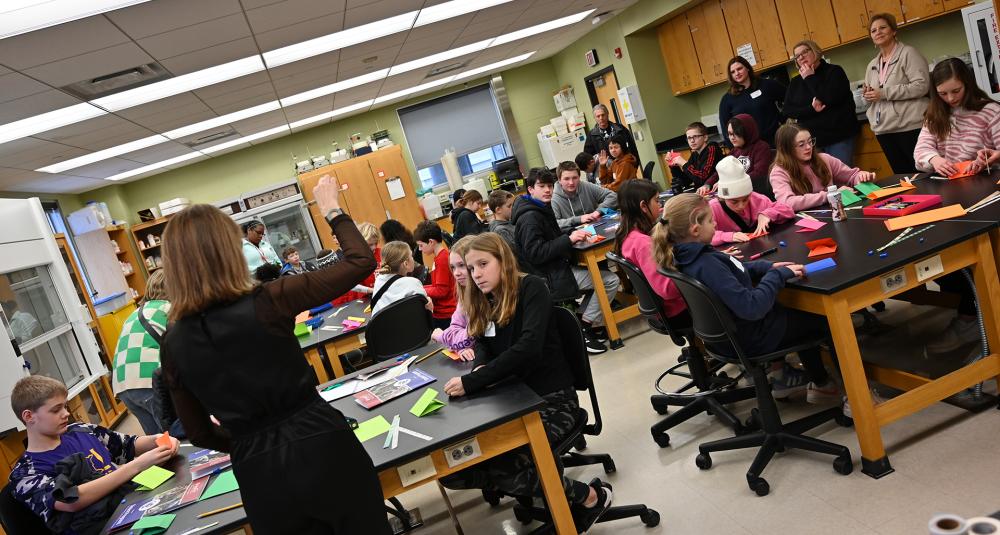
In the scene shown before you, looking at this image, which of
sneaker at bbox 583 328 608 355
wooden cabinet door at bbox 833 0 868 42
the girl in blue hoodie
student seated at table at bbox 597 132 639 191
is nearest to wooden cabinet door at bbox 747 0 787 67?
wooden cabinet door at bbox 833 0 868 42

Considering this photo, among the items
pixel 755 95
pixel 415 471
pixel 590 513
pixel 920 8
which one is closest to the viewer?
pixel 415 471

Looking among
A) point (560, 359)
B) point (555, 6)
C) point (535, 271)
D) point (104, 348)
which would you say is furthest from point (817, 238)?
point (104, 348)

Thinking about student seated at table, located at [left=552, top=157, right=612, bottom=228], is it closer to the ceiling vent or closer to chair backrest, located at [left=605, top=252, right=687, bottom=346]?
chair backrest, located at [left=605, top=252, right=687, bottom=346]

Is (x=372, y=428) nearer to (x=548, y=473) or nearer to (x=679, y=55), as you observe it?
(x=548, y=473)

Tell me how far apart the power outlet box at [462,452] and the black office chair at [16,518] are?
1.43 m

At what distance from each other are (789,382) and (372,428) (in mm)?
1892

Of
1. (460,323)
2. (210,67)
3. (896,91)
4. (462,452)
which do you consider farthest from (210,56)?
(896,91)

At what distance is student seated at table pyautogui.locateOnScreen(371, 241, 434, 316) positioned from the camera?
3926 millimetres

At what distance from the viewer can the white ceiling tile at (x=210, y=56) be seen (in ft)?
15.0

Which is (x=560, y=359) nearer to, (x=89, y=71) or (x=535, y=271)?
(x=535, y=271)

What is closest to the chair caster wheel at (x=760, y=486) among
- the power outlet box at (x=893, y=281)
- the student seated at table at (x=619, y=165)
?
A: the power outlet box at (x=893, y=281)

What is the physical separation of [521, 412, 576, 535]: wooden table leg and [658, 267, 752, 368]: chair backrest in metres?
0.79

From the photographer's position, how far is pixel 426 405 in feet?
7.79

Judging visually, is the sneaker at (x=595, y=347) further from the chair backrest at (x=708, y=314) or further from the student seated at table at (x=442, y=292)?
the chair backrest at (x=708, y=314)
